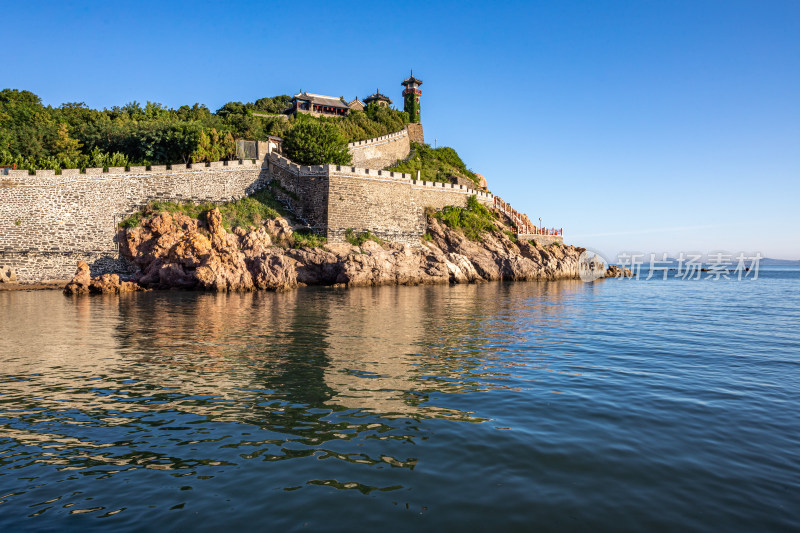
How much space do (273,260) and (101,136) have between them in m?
25.5

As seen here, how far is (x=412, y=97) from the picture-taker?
71375mm

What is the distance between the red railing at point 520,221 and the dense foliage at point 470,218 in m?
3.28

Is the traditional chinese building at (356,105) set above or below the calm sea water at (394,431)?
above

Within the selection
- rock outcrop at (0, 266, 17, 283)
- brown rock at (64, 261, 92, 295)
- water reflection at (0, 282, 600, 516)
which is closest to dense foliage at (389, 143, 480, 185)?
brown rock at (64, 261, 92, 295)

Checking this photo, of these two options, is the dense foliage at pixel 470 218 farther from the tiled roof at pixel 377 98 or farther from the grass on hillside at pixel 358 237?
the tiled roof at pixel 377 98

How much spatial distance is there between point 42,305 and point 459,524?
993 inches

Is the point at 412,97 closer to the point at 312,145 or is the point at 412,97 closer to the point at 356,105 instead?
the point at 356,105

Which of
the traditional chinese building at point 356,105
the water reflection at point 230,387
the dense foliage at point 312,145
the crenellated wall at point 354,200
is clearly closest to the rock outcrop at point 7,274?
the water reflection at point 230,387

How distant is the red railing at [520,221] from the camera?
51631mm

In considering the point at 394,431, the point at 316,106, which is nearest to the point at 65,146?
the point at 316,106

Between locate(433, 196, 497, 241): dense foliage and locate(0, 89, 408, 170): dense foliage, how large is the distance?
571 inches

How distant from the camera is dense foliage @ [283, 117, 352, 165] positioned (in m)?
42.9

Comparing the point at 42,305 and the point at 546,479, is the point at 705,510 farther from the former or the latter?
the point at 42,305

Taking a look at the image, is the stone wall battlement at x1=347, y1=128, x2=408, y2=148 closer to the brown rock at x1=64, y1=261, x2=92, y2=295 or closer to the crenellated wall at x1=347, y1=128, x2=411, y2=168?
the crenellated wall at x1=347, y1=128, x2=411, y2=168
